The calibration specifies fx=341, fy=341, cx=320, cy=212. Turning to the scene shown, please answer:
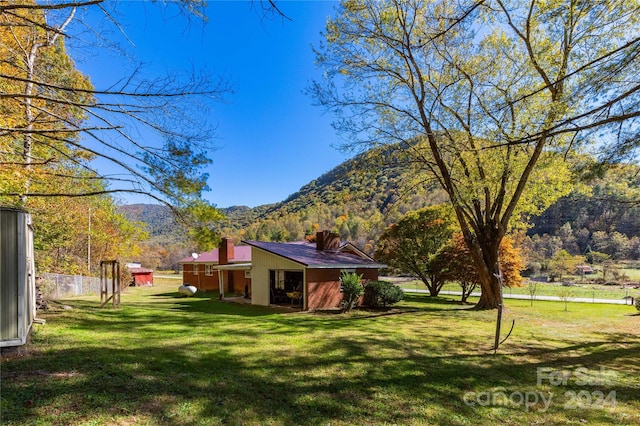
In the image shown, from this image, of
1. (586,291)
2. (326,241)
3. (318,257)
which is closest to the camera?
(318,257)

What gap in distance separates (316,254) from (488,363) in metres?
11.5

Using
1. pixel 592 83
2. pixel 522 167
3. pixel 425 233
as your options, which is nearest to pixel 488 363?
pixel 592 83

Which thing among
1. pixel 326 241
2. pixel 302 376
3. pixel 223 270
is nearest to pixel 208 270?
pixel 223 270

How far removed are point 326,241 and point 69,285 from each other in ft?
53.3

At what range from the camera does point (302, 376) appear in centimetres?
575

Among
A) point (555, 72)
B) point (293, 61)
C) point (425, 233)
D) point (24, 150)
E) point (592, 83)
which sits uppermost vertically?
point (293, 61)

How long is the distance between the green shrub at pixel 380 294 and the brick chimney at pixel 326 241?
3.52 m

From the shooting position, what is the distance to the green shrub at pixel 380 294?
16.4m

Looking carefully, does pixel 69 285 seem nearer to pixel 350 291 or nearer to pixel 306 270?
pixel 306 270

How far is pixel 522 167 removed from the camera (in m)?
13.6

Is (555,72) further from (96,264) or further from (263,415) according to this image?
(96,264)

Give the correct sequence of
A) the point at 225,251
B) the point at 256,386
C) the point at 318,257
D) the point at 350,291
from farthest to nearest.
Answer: the point at 225,251 → the point at 318,257 → the point at 350,291 → the point at 256,386

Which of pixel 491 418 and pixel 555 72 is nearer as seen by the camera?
pixel 491 418

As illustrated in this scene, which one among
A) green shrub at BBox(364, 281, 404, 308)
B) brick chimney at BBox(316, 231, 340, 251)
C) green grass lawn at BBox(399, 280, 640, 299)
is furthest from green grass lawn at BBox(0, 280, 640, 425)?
green grass lawn at BBox(399, 280, 640, 299)
